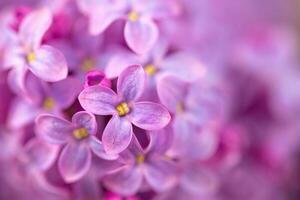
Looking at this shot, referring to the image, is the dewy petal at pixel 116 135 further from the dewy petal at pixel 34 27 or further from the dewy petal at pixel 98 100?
the dewy petal at pixel 34 27

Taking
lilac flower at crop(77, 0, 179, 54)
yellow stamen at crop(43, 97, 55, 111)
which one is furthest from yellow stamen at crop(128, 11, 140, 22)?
yellow stamen at crop(43, 97, 55, 111)

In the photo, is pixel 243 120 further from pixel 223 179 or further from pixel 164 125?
pixel 164 125

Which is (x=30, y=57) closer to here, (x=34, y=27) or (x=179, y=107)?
(x=34, y=27)

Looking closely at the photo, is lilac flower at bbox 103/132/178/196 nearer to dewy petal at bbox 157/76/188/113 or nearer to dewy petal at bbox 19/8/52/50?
dewy petal at bbox 157/76/188/113

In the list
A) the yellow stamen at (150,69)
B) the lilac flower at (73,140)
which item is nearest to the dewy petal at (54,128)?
the lilac flower at (73,140)

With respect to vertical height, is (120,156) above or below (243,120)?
above

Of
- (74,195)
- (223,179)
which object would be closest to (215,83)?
(223,179)
